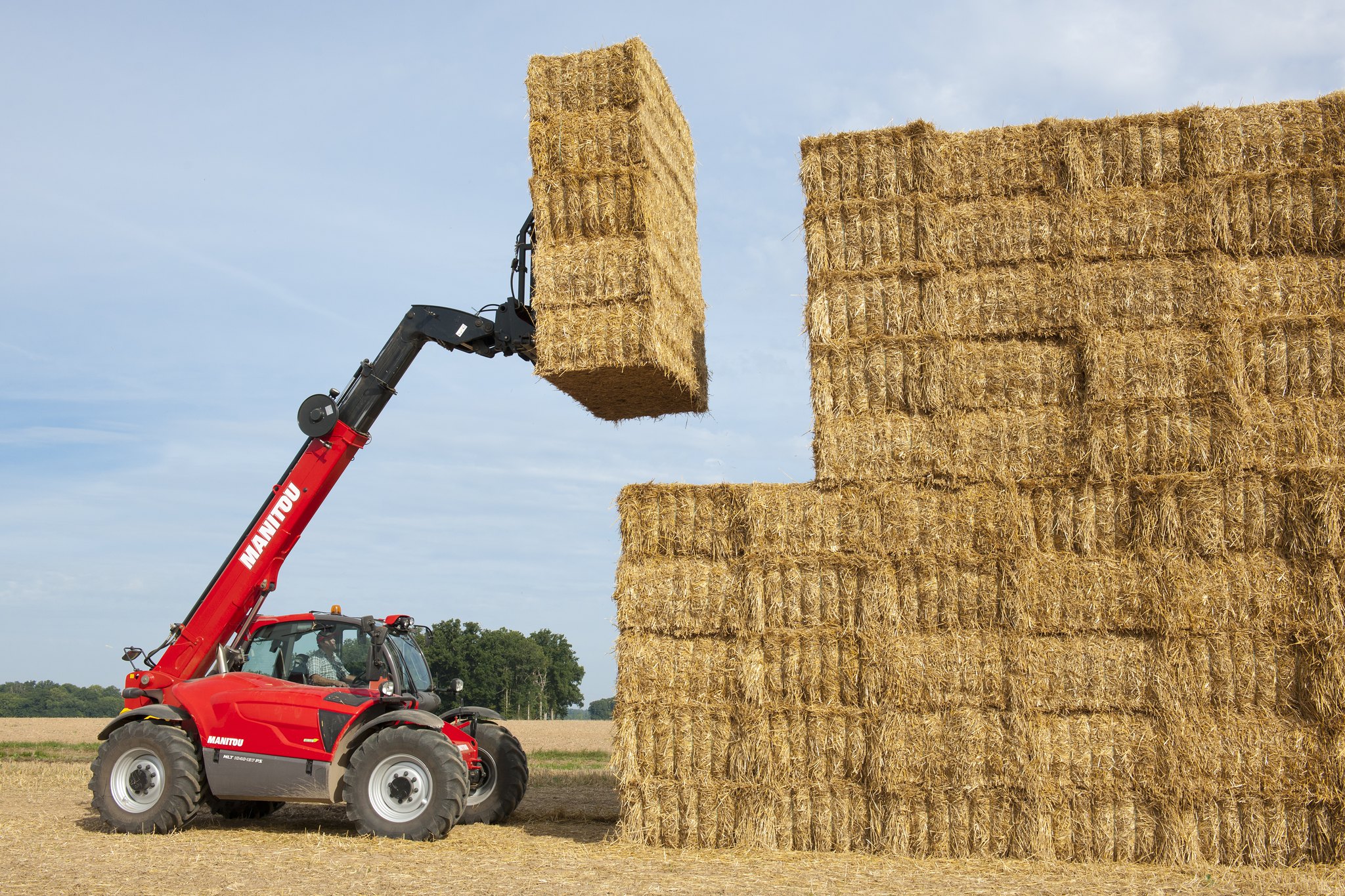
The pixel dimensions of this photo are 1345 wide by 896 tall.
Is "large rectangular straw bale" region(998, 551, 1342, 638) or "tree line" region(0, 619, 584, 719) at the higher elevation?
"large rectangular straw bale" region(998, 551, 1342, 638)

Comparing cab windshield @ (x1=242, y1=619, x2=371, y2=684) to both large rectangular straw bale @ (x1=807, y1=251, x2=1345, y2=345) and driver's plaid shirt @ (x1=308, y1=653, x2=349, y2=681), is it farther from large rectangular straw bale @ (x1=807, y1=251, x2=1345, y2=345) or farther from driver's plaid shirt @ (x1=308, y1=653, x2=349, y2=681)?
large rectangular straw bale @ (x1=807, y1=251, x2=1345, y2=345)

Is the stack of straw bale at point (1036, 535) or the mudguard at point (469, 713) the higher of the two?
the stack of straw bale at point (1036, 535)

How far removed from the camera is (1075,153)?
28.6ft

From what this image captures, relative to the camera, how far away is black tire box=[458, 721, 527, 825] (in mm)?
10789

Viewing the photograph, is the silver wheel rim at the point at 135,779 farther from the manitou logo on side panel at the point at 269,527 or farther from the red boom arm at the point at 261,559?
the manitou logo on side panel at the point at 269,527

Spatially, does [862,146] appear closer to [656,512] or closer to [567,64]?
[567,64]

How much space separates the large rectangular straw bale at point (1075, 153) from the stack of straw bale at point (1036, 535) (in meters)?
0.03

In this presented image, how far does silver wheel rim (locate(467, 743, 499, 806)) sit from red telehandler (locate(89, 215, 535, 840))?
0.04 feet

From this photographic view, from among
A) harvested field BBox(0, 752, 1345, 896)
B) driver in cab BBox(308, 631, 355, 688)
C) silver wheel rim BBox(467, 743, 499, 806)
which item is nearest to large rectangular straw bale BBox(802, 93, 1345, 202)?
harvested field BBox(0, 752, 1345, 896)

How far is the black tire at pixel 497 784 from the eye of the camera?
10789 mm

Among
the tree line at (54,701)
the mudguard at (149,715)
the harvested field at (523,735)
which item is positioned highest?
the mudguard at (149,715)

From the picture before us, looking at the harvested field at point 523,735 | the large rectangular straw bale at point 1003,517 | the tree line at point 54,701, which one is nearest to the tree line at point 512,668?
the harvested field at point 523,735

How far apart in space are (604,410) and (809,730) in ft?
12.7

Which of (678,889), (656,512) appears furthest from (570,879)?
(656,512)
